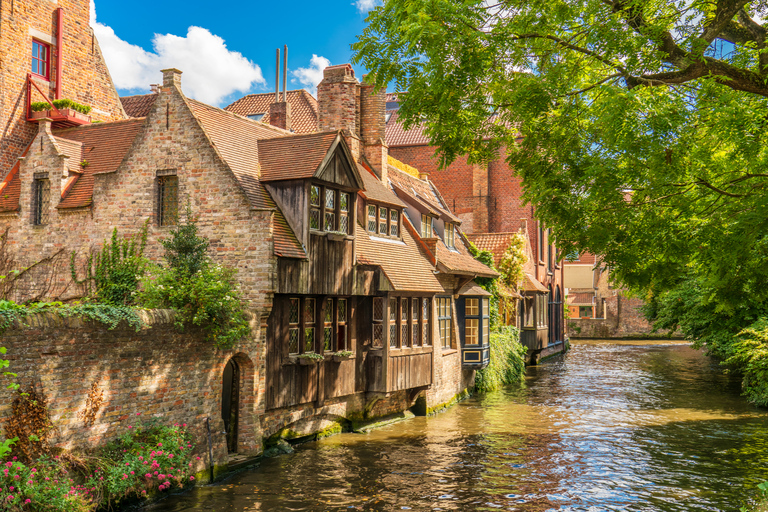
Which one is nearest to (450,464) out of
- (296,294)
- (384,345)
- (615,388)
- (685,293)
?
(384,345)

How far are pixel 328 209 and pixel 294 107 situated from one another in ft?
71.9

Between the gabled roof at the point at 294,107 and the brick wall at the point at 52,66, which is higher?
the gabled roof at the point at 294,107

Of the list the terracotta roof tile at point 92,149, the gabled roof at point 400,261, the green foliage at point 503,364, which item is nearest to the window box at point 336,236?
the gabled roof at point 400,261

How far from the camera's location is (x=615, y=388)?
2670 centimetres

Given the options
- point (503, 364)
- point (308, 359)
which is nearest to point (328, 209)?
point (308, 359)

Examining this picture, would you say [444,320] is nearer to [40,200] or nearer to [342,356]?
[342,356]

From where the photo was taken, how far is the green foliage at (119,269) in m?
15.4

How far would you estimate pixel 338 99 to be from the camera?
20.2 metres

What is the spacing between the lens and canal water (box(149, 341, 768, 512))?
1191 centimetres

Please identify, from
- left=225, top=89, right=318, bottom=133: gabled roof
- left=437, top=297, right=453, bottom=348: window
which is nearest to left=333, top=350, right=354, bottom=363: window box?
left=437, top=297, right=453, bottom=348: window

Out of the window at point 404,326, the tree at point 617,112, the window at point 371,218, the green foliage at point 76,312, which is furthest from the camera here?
the window at point 371,218

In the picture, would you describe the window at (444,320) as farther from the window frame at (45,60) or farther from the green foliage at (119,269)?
the window frame at (45,60)

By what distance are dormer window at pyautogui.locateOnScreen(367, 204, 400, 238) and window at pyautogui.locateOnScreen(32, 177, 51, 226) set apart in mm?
8446

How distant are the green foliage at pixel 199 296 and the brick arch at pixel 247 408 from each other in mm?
599
